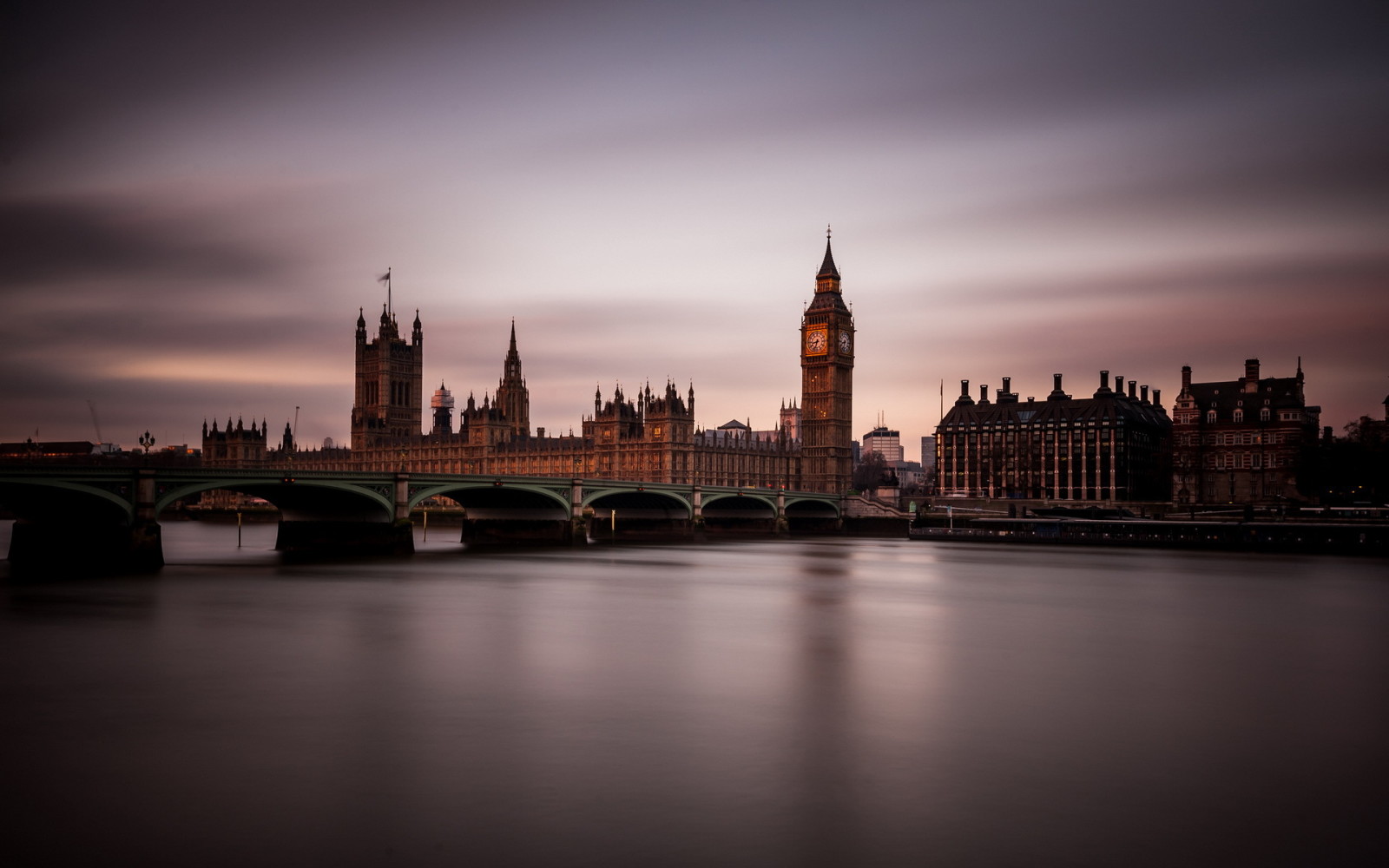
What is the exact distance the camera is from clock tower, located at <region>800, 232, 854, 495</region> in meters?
116

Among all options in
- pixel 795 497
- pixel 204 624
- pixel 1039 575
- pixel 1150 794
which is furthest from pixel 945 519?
pixel 1150 794

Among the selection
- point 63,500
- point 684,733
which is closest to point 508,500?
point 63,500

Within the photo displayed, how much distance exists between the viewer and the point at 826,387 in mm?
118625

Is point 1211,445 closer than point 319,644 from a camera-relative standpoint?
No

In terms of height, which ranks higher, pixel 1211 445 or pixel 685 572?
pixel 1211 445

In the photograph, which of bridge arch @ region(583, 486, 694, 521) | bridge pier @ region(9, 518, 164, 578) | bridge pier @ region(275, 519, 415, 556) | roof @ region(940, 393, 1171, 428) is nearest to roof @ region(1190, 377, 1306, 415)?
roof @ region(940, 393, 1171, 428)

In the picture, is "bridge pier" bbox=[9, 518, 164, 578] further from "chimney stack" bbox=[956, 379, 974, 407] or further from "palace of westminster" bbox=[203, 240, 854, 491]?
"chimney stack" bbox=[956, 379, 974, 407]

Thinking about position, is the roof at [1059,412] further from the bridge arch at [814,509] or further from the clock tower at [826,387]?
the bridge arch at [814,509]

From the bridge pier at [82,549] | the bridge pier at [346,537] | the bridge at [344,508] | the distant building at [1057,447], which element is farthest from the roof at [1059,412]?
the bridge pier at [82,549]

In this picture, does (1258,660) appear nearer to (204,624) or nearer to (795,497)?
(204,624)

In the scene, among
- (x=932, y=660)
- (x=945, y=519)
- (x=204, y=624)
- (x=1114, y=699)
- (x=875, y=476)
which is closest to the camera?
(x=1114, y=699)

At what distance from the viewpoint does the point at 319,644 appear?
2156 cm

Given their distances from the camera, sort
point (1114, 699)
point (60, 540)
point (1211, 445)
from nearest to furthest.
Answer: point (1114, 699) < point (60, 540) < point (1211, 445)

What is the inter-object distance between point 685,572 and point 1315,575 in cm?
2426
